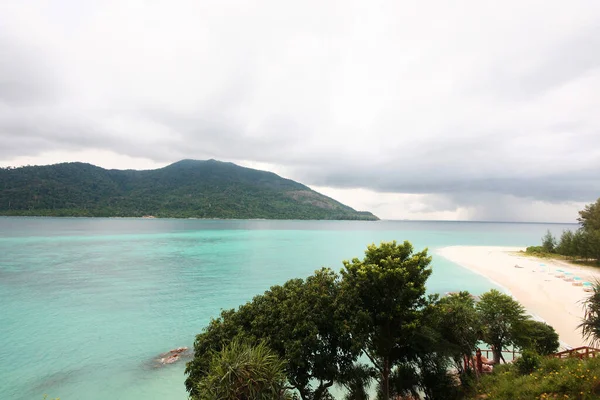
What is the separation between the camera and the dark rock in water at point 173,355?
22.8 meters

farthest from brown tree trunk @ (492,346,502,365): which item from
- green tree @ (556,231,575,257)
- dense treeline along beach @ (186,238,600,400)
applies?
green tree @ (556,231,575,257)

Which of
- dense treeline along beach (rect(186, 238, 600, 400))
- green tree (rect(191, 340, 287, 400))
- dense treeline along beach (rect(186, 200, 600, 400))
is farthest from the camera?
dense treeline along beach (rect(186, 238, 600, 400))

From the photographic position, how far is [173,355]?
77.7ft

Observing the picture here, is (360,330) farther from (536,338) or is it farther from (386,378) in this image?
(536,338)

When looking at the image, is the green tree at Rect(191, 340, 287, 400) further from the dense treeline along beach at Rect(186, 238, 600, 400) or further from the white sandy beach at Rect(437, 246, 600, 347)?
the white sandy beach at Rect(437, 246, 600, 347)

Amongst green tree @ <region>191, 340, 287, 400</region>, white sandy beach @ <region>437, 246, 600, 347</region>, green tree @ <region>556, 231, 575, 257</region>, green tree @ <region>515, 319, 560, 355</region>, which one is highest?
green tree @ <region>556, 231, 575, 257</region>

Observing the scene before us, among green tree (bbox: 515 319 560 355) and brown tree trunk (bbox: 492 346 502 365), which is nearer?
green tree (bbox: 515 319 560 355)

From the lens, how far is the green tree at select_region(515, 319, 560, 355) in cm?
1775

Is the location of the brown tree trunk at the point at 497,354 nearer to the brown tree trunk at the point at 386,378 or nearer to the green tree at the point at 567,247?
the brown tree trunk at the point at 386,378

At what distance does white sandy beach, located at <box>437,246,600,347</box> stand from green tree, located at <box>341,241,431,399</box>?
49.3 feet

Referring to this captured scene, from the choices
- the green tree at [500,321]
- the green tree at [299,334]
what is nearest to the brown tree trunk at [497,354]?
the green tree at [500,321]

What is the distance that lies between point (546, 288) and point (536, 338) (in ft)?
105

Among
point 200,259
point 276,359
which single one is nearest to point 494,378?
point 276,359

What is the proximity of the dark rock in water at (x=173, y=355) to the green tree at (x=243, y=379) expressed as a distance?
46.6ft
